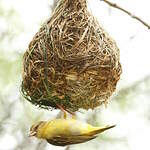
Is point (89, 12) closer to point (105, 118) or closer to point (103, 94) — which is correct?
point (103, 94)

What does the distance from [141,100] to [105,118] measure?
0.82 metres

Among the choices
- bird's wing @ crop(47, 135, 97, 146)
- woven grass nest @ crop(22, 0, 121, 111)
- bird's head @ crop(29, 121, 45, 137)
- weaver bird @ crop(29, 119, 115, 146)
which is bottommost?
bird's wing @ crop(47, 135, 97, 146)

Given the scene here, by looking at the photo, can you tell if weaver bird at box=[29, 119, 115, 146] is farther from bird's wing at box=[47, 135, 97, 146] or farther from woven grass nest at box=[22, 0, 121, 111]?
woven grass nest at box=[22, 0, 121, 111]

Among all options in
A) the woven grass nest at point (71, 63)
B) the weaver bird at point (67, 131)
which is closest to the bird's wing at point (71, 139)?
the weaver bird at point (67, 131)

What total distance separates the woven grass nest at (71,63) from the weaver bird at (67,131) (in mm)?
131

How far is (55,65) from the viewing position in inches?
82.8

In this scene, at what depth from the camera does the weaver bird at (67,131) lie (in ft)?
6.52

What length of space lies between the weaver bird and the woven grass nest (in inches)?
5.1

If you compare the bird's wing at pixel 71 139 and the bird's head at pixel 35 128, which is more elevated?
the bird's head at pixel 35 128

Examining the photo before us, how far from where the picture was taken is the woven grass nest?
2100 mm

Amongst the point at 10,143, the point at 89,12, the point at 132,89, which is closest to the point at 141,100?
the point at 132,89

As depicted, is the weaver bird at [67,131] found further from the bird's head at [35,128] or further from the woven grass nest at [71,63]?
the woven grass nest at [71,63]

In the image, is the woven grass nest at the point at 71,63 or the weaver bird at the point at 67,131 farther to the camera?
the woven grass nest at the point at 71,63

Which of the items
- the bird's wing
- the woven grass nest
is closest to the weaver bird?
the bird's wing
